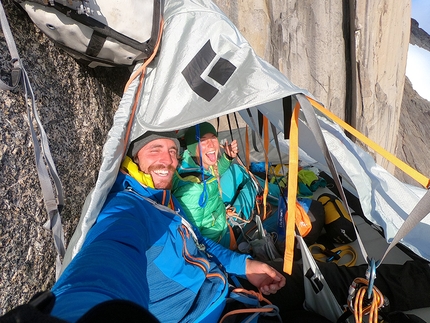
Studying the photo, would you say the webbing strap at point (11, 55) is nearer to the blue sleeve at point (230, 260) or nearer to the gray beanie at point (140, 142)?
the gray beanie at point (140, 142)

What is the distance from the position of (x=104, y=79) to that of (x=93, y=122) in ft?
1.06

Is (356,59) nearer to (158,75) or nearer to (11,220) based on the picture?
(158,75)

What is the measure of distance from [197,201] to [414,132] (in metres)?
9.10

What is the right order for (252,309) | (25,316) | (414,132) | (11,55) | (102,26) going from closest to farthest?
(25,316), (11,55), (102,26), (252,309), (414,132)

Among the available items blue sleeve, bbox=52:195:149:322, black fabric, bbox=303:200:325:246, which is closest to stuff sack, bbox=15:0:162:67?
blue sleeve, bbox=52:195:149:322

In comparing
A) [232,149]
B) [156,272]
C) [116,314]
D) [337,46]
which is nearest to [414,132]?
[337,46]

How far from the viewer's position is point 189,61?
1365 mm

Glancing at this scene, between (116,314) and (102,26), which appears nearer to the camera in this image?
(116,314)

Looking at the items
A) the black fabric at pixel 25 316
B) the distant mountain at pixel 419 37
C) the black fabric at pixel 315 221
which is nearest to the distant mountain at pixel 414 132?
the distant mountain at pixel 419 37

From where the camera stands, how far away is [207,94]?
4.30ft

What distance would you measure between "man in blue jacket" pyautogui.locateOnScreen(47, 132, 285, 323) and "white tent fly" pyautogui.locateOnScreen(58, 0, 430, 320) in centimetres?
15

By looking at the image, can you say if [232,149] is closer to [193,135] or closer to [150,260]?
[193,135]

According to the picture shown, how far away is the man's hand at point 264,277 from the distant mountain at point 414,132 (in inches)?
247

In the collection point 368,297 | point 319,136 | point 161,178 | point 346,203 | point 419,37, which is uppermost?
point 419,37
